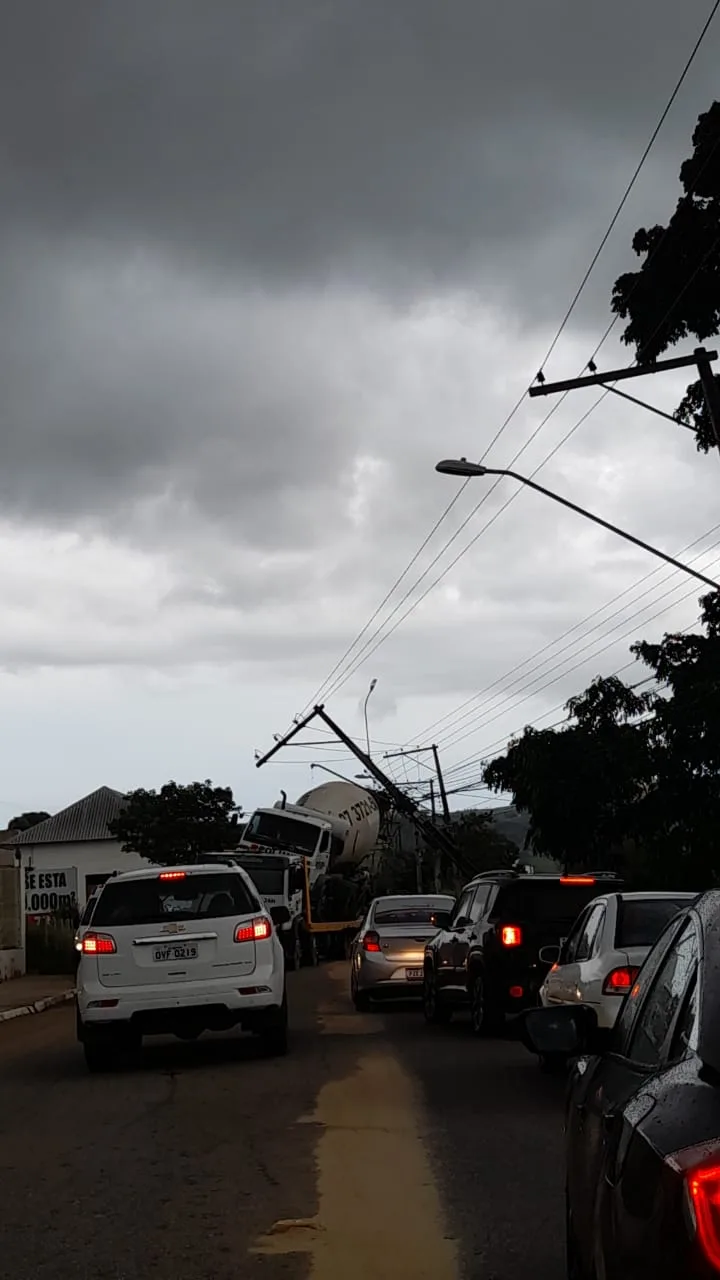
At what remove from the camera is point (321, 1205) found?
25.2 feet

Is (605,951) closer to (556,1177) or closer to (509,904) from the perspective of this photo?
(556,1177)

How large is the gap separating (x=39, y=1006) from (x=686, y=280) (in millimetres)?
15650

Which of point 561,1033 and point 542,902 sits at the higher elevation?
point 542,902

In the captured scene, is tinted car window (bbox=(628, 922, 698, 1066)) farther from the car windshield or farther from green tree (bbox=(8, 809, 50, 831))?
green tree (bbox=(8, 809, 50, 831))

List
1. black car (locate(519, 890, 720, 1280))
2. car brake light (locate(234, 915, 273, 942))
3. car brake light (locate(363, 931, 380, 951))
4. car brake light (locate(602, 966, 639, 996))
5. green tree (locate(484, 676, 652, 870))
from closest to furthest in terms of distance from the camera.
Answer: black car (locate(519, 890, 720, 1280)), car brake light (locate(602, 966, 639, 996)), car brake light (locate(234, 915, 273, 942)), car brake light (locate(363, 931, 380, 951)), green tree (locate(484, 676, 652, 870))

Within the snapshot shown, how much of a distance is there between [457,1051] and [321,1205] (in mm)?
7583

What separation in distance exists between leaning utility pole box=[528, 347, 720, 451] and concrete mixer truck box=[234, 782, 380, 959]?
73.2ft

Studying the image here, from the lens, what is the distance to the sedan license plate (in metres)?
14.2

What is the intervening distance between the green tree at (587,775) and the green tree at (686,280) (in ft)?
26.2

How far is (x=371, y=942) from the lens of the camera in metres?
21.1

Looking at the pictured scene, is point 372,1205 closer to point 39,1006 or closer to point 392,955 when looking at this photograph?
point 392,955

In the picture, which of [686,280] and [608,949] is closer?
[608,949]

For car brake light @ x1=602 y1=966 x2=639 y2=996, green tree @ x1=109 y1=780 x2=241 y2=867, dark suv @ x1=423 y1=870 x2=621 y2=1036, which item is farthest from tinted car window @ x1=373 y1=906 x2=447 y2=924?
green tree @ x1=109 y1=780 x2=241 y2=867

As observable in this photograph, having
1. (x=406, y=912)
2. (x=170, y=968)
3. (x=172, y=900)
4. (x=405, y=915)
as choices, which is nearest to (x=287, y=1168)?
(x=170, y=968)
